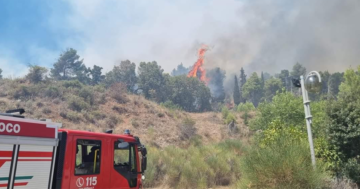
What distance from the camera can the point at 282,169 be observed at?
7.13 meters

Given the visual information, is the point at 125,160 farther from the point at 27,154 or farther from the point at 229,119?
the point at 229,119

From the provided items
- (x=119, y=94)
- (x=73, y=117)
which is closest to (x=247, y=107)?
(x=119, y=94)

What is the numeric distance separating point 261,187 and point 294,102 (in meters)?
19.3

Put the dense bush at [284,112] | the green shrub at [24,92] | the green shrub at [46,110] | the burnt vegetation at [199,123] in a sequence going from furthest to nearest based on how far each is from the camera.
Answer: the green shrub at [24,92] < the green shrub at [46,110] < the dense bush at [284,112] < the burnt vegetation at [199,123]

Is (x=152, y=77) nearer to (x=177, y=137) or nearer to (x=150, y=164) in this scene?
(x=177, y=137)

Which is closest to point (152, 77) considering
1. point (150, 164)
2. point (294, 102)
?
point (294, 102)

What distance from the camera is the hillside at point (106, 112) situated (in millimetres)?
26562

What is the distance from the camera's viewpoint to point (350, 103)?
37.8 feet

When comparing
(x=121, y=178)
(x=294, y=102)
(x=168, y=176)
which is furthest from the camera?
(x=294, y=102)

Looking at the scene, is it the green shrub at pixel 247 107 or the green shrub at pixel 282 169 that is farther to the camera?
the green shrub at pixel 247 107

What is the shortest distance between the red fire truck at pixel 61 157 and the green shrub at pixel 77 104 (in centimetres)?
2413

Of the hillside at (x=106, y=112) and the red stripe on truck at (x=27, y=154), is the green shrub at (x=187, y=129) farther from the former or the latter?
the red stripe on truck at (x=27, y=154)

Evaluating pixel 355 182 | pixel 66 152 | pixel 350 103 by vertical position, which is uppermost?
pixel 350 103

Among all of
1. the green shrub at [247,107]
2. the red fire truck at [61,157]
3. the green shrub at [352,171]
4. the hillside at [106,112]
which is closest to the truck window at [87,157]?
the red fire truck at [61,157]
